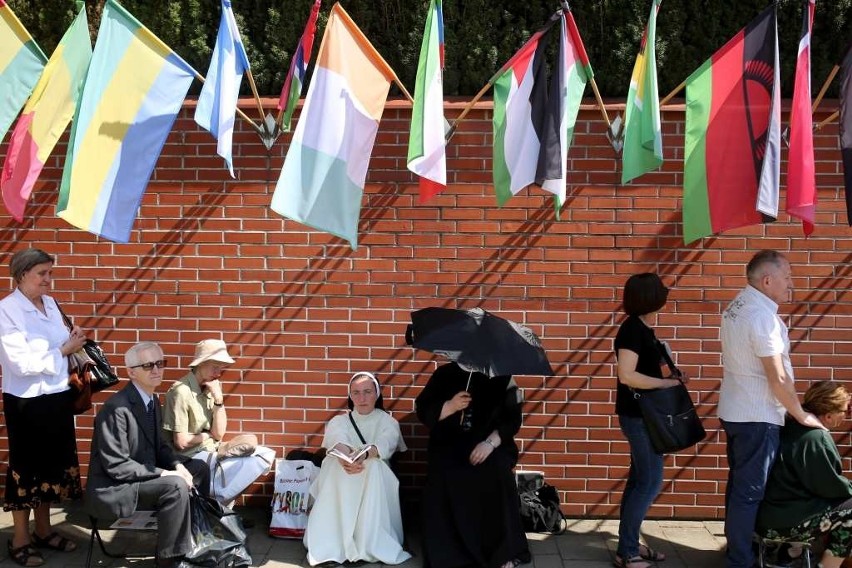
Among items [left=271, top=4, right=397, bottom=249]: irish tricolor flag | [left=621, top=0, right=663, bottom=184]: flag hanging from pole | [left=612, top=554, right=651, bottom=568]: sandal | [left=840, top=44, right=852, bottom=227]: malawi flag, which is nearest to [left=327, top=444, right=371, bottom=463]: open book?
[left=271, top=4, right=397, bottom=249]: irish tricolor flag

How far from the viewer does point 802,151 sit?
15.4ft

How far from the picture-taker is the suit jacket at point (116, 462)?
482 cm

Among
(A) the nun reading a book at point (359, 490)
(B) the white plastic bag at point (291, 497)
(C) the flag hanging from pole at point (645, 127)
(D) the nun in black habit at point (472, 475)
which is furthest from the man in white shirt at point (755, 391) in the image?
(B) the white plastic bag at point (291, 497)

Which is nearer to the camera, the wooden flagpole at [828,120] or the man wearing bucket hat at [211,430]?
the wooden flagpole at [828,120]

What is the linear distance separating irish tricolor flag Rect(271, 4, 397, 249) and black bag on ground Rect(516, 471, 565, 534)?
204 cm

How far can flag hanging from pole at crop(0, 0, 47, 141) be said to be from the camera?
5055 millimetres

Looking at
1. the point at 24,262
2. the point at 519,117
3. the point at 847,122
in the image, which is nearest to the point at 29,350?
the point at 24,262

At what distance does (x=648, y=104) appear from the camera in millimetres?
4883

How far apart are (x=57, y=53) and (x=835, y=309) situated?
5019 millimetres

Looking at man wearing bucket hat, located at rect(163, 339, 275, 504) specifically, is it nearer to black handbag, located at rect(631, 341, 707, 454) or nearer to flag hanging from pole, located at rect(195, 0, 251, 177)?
flag hanging from pole, located at rect(195, 0, 251, 177)

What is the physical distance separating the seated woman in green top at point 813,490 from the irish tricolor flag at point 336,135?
2.60 metres

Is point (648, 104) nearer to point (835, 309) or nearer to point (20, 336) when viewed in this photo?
point (835, 309)

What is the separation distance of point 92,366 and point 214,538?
1.25 meters

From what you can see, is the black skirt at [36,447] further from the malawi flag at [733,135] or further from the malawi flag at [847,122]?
the malawi flag at [847,122]
